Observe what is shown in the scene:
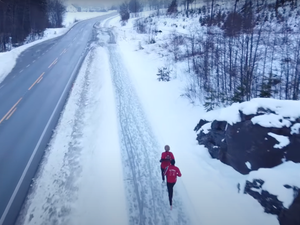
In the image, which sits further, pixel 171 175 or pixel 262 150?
pixel 262 150

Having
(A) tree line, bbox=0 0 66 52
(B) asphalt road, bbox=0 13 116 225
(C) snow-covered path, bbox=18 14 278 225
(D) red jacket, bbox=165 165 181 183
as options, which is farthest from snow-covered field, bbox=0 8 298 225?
(A) tree line, bbox=0 0 66 52

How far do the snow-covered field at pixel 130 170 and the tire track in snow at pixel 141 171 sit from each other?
0.03 metres

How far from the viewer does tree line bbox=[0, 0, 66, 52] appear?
3193 centimetres

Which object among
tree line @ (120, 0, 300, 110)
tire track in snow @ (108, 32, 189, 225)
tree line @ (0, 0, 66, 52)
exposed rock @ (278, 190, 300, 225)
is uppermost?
tree line @ (0, 0, 66, 52)

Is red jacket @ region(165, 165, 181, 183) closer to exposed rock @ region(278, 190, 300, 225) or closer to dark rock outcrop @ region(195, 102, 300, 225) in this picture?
dark rock outcrop @ region(195, 102, 300, 225)

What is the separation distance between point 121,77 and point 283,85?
10978 mm

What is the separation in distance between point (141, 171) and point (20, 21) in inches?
1495

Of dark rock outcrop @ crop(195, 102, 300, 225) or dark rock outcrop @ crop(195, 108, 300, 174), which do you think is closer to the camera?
dark rock outcrop @ crop(195, 102, 300, 225)

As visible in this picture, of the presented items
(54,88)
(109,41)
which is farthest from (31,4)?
(54,88)

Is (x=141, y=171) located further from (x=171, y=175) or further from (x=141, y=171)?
(x=171, y=175)

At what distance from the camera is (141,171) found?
27.0ft

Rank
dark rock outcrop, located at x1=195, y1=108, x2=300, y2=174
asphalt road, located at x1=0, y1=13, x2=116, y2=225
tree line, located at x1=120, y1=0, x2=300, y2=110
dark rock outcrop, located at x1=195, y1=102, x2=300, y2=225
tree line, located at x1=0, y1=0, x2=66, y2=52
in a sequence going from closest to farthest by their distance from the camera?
dark rock outcrop, located at x1=195, y1=102, x2=300, y2=225, dark rock outcrop, located at x1=195, y1=108, x2=300, y2=174, asphalt road, located at x1=0, y1=13, x2=116, y2=225, tree line, located at x1=120, y1=0, x2=300, y2=110, tree line, located at x1=0, y1=0, x2=66, y2=52

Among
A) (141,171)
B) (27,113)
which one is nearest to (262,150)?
(141,171)

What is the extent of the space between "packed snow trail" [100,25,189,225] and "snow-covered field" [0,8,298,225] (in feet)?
0.09
